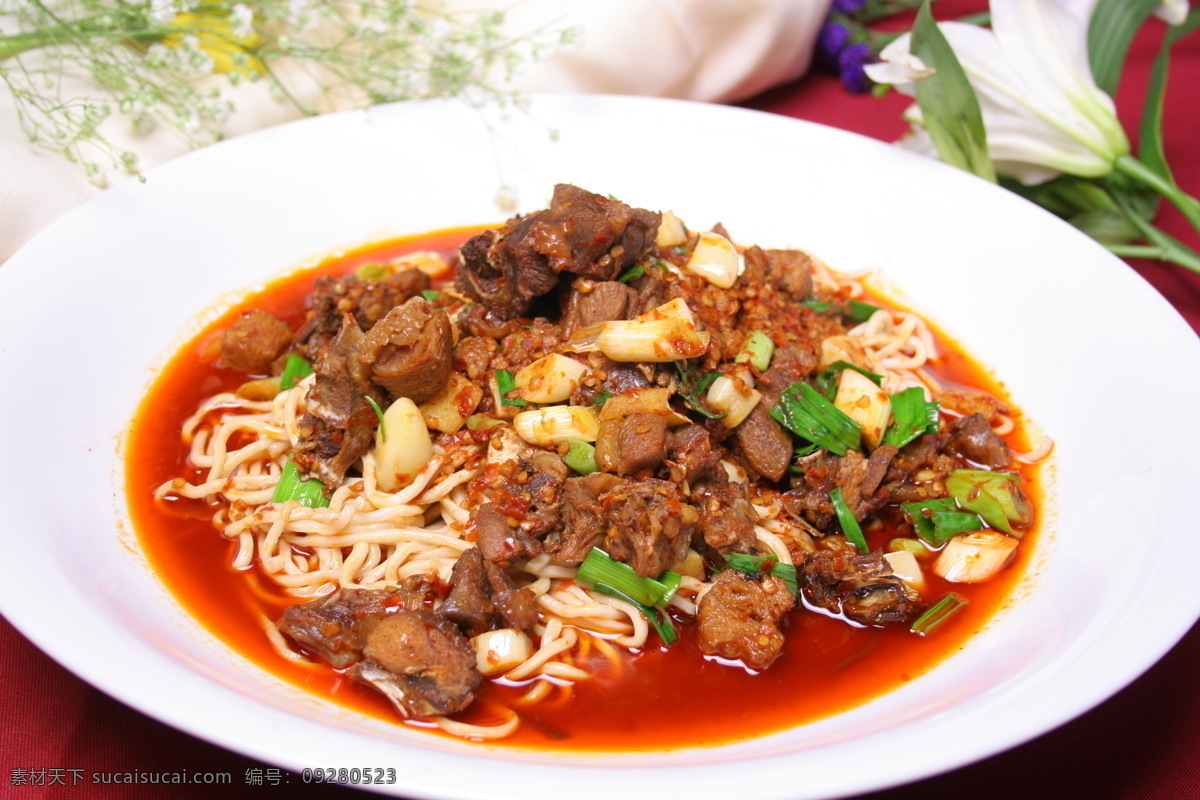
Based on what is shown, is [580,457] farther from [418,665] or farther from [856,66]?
[856,66]

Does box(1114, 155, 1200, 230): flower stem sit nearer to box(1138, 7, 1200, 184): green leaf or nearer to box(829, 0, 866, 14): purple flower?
box(1138, 7, 1200, 184): green leaf

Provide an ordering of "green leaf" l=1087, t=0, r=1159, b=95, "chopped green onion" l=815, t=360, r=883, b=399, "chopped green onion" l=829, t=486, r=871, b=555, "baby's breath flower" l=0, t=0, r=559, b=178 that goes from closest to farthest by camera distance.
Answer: "chopped green onion" l=829, t=486, r=871, b=555
"chopped green onion" l=815, t=360, r=883, b=399
"baby's breath flower" l=0, t=0, r=559, b=178
"green leaf" l=1087, t=0, r=1159, b=95

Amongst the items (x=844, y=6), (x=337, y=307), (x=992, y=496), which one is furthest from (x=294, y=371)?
(x=844, y=6)

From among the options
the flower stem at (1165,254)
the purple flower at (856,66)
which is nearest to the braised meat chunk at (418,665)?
the flower stem at (1165,254)

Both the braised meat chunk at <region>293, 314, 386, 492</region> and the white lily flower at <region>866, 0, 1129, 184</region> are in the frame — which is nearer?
the braised meat chunk at <region>293, 314, 386, 492</region>

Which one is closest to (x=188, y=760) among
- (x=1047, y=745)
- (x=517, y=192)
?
(x=1047, y=745)

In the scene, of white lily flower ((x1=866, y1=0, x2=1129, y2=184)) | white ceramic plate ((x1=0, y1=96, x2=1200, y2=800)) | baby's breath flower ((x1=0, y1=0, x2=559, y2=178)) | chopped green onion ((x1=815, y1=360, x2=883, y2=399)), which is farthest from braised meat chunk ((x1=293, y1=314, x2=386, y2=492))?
white lily flower ((x1=866, y1=0, x2=1129, y2=184))

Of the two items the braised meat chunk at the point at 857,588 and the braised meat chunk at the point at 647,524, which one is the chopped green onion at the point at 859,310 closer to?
the braised meat chunk at the point at 857,588
